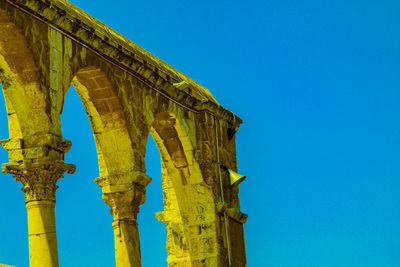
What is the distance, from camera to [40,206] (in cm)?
1625

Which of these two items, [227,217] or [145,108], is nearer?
[145,108]

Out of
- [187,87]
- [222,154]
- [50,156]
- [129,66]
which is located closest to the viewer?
[50,156]

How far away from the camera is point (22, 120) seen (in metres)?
16.8

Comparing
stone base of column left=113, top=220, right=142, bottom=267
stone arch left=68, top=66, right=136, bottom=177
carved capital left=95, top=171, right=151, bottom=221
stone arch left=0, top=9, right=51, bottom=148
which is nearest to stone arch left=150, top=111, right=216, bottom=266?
stone arch left=68, top=66, right=136, bottom=177

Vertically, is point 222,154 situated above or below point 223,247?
above

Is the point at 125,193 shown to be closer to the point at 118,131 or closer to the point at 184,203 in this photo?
the point at 118,131

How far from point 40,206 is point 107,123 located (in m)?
3.68

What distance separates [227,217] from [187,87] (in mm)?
Result: 3148

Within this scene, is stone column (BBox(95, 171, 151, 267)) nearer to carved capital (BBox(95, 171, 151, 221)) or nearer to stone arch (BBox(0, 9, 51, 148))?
carved capital (BBox(95, 171, 151, 221))

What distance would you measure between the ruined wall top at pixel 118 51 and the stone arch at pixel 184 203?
94cm

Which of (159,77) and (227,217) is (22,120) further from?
(227,217)

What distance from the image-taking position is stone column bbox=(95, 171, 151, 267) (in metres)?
19.2

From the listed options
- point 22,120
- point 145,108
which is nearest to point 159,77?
point 145,108

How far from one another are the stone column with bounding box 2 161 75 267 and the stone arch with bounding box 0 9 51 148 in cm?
49
